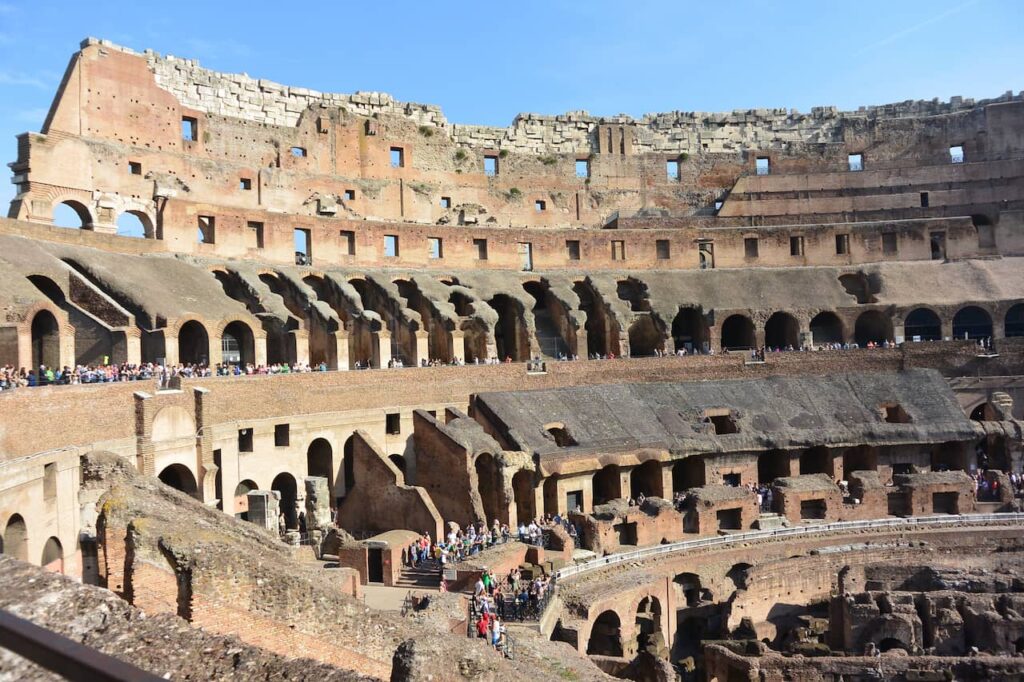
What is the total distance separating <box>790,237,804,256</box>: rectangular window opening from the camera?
45.2 meters

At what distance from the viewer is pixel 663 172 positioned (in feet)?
171

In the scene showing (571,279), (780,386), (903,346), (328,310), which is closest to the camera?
(328,310)

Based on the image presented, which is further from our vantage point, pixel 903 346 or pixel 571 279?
pixel 571 279

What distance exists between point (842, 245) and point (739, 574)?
25.9 meters

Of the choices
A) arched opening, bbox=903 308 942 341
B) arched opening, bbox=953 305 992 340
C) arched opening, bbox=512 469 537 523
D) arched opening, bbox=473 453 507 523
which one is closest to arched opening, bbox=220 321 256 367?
arched opening, bbox=473 453 507 523

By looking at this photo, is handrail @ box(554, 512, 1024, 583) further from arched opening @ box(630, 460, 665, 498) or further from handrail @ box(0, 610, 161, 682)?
handrail @ box(0, 610, 161, 682)

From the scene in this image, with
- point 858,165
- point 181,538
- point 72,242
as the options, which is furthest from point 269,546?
point 858,165

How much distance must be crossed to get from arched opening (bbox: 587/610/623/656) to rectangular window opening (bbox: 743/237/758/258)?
27.8m

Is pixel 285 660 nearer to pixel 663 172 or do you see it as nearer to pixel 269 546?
pixel 269 546

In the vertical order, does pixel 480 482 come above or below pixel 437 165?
below

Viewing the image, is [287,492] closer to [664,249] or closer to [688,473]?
[688,473]

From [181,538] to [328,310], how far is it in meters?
22.4

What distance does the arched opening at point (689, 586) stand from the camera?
25484mm

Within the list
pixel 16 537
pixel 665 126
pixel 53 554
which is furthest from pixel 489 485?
pixel 665 126
